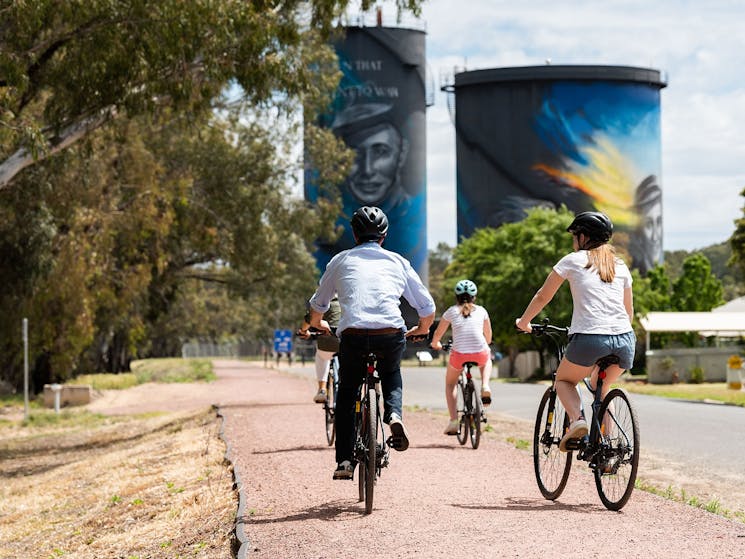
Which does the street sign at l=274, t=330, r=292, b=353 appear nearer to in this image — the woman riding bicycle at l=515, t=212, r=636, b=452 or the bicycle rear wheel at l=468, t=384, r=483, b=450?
the bicycle rear wheel at l=468, t=384, r=483, b=450

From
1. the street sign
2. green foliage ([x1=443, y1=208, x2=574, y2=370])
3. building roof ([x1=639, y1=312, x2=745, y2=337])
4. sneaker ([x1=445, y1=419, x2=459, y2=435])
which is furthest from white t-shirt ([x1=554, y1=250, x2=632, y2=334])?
the street sign

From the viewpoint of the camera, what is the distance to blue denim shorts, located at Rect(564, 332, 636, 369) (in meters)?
7.92

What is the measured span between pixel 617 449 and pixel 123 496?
→ 6.12 metres

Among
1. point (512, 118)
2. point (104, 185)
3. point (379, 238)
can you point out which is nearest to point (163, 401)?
point (104, 185)

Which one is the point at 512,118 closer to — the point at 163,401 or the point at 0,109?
the point at 163,401

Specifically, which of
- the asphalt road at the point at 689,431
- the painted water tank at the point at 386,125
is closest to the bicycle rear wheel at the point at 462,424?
the asphalt road at the point at 689,431

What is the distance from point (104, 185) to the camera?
1169 inches

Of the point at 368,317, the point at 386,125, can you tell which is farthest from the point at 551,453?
the point at 386,125

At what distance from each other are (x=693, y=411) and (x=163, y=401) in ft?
58.0

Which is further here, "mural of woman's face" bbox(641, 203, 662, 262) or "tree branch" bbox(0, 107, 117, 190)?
"mural of woman's face" bbox(641, 203, 662, 262)

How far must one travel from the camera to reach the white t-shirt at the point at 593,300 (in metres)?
7.97

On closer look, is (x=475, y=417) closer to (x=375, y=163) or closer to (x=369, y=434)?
(x=369, y=434)

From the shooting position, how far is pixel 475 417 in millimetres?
13273

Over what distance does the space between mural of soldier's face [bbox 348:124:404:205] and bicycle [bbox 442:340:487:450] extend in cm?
9191
